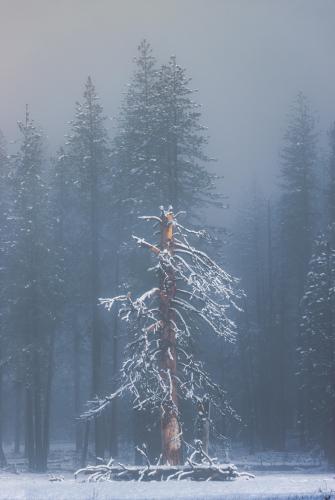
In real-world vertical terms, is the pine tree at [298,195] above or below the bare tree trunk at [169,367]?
above

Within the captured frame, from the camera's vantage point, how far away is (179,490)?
32.9 feet

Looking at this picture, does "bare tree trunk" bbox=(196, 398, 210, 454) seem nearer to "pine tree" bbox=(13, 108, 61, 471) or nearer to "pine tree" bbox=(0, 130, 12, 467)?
"pine tree" bbox=(13, 108, 61, 471)

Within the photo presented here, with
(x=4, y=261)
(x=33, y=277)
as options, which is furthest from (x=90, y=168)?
(x=4, y=261)

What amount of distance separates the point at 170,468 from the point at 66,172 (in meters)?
29.8

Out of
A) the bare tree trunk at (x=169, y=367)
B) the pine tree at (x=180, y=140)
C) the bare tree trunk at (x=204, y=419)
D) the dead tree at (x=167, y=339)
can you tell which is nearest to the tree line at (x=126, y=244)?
the pine tree at (x=180, y=140)

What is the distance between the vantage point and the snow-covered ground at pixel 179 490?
959 centimetres

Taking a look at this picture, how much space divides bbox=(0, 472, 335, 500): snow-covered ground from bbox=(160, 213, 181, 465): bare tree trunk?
448 cm

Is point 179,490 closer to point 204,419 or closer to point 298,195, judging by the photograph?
point 204,419

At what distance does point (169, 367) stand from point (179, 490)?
5753mm

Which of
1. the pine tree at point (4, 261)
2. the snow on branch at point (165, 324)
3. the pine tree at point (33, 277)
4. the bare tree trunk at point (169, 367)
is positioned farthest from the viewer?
the pine tree at point (4, 261)

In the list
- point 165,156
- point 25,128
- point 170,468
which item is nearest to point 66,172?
point 25,128

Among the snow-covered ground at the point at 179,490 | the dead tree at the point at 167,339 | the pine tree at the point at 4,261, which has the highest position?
the pine tree at the point at 4,261

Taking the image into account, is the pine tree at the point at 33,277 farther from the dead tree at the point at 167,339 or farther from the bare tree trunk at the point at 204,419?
the bare tree trunk at the point at 204,419

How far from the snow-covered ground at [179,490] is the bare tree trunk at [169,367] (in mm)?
4483
